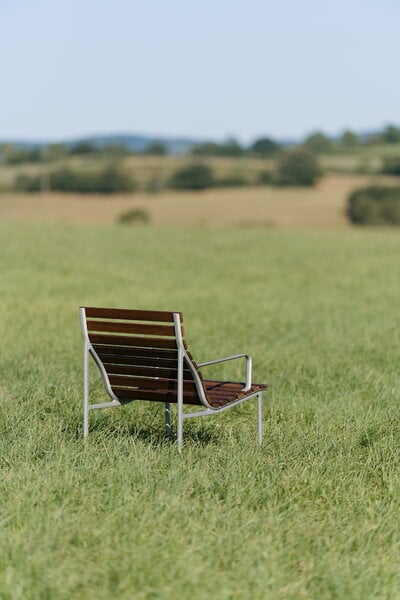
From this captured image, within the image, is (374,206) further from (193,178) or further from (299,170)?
(193,178)

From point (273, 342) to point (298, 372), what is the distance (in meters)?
2.37

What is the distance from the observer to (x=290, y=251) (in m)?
30.3

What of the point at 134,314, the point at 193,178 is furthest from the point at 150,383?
the point at 193,178

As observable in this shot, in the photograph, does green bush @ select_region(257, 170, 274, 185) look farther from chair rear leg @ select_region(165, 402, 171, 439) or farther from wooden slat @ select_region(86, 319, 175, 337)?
wooden slat @ select_region(86, 319, 175, 337)

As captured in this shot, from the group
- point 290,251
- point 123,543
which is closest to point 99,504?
point 123,543

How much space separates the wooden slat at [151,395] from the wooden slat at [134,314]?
49 centimetres

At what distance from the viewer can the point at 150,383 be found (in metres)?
6.39

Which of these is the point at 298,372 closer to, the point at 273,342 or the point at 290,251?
the point at 273,342

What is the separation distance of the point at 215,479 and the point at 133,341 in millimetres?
1131

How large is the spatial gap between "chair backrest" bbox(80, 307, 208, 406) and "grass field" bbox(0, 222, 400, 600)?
0.32m

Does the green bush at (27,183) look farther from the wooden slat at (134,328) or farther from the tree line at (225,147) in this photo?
the wooden slat at (134,328)

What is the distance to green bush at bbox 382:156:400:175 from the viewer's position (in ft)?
281

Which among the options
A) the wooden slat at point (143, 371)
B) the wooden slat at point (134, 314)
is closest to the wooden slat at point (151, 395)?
the wooden slat at point (143, 371)

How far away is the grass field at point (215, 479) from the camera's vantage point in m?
4.30
